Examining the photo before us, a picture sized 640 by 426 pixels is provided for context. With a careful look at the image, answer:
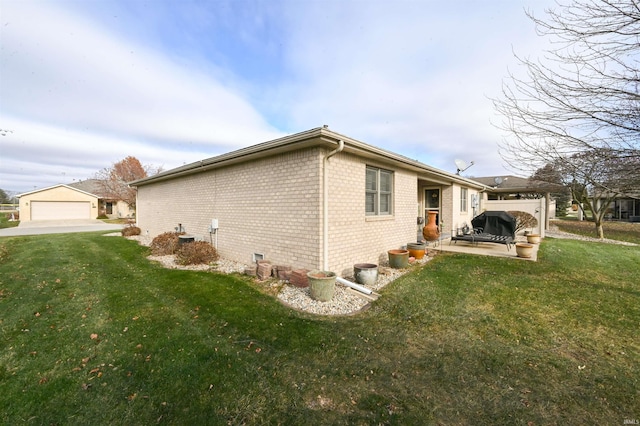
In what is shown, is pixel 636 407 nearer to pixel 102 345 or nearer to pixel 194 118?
pixel 102 345

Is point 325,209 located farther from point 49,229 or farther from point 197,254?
point 49,229

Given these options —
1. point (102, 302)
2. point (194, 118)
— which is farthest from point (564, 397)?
point (194, 118)

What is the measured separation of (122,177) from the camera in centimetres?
3312

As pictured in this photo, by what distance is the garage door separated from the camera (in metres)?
30.3

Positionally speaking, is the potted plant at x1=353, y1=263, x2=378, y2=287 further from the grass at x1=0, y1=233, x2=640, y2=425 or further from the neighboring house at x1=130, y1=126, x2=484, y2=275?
the neighboring house at x1=130, y1=126, x2=484, y2=275

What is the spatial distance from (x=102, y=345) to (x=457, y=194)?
13680 millimetres

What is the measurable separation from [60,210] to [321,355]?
4149 centimetres

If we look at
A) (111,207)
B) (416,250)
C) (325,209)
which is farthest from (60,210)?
(416,250)

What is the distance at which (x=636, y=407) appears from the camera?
7.64ft

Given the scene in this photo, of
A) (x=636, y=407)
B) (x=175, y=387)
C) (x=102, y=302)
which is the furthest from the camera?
(x=102, y=302)

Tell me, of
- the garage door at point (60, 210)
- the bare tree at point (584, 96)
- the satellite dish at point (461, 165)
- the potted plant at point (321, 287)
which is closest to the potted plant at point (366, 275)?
the potted plant at point (321, 287)

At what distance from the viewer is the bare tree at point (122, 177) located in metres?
30.3

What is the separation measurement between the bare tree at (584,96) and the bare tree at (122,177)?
34.7 m

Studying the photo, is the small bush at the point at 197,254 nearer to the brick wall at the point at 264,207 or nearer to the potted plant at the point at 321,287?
the brick wall at the point at 264,207
